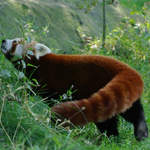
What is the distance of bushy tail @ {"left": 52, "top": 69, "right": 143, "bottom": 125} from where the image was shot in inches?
100

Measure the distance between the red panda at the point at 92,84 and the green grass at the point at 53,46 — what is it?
19cm

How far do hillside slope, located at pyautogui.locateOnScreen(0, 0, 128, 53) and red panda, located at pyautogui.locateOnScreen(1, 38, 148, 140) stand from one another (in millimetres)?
1440

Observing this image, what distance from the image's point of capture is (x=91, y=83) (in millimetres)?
3668

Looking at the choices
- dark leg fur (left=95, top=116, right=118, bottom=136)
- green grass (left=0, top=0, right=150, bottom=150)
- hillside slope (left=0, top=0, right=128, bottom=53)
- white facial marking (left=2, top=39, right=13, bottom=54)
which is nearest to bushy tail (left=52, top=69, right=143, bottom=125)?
green grass (left=0, top=0, right=150, bottom=150)

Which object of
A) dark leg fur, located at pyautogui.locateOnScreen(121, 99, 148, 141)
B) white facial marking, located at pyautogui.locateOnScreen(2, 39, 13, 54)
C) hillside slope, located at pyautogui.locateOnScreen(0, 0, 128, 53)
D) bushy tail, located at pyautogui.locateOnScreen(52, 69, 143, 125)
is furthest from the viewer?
hillside slope, located at pyautogui.locateOnScreen(0, 0, 128, 53)

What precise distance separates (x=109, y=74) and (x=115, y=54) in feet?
11.2

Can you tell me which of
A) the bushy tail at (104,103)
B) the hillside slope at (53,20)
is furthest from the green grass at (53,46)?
the bushy tail at (104,103)

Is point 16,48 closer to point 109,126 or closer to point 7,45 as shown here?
point 7,45

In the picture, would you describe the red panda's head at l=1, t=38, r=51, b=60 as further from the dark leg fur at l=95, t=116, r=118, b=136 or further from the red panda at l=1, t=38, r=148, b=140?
the dark leg fur at l=95, t=116, r=118, b=136

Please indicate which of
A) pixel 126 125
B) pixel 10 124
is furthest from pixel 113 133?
pixel 10 124

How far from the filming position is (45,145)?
2.34 m

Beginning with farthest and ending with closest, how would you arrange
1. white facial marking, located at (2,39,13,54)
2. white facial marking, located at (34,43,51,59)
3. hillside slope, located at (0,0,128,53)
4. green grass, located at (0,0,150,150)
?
hillside slope, located at (0,0,128,53) < white facial marking, located at (2,39,13,54) < white facial marking, located at (34,43,51,59) < green grass, located at (0,0,150,150)

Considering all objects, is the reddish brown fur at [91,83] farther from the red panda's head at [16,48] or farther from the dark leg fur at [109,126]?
the dark leg fur at [109,126]

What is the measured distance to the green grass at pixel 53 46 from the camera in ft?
8.69
